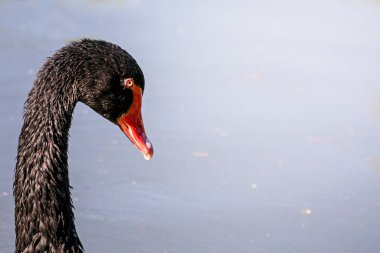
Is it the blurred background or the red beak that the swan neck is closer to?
the red beak

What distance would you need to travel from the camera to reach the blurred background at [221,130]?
Result: 177 inches

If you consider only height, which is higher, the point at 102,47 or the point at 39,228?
the point at 102,47

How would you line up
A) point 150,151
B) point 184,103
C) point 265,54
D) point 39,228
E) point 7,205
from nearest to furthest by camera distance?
1. point 39,228
2. point 150,151
3. point 7,205
4. point 184,103
5. point 265,54

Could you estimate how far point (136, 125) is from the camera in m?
3.36

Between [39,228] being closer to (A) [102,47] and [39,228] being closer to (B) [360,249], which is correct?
(A) [102,47]

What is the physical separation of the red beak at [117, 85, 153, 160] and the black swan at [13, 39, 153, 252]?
0.46ft

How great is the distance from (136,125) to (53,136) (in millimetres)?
415

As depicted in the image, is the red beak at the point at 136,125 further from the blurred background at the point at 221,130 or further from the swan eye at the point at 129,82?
the blurred background at the point at 221,130

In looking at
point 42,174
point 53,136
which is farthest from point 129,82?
point 42,174

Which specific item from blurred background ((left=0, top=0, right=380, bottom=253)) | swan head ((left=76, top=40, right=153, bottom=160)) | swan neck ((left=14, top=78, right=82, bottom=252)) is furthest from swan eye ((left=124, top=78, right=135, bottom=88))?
blurred background ((left=0, top=0, right=380, bottom=253))

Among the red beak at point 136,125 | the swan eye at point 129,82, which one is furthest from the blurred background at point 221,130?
the swan eye at point 129,82

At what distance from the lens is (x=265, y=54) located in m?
6.69

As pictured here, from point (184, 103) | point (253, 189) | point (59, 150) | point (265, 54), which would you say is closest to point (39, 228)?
point (59, 150)

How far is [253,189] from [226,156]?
0.37m
